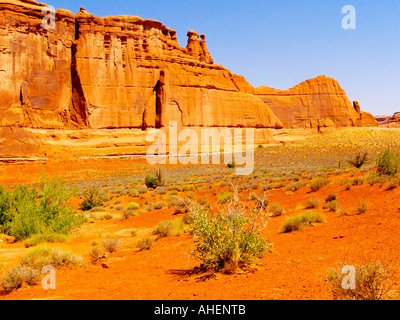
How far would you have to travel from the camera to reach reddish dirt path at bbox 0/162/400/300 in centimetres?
449

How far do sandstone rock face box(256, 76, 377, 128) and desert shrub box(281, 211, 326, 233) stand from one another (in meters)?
77.6

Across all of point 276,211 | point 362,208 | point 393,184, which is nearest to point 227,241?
point 362,208

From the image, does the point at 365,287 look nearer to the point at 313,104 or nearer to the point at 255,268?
the point at 255,268

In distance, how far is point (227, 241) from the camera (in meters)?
5.40

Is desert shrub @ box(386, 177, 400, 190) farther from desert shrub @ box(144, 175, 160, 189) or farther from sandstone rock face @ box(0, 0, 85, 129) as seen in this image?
sandstone rock face @ box(0, 0, 85, 129)

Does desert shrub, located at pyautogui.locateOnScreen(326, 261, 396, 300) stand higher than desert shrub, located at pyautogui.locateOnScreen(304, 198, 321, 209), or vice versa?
desert shrub, located at pyautogui.locateOnScreen(326, 261, 396, 300)

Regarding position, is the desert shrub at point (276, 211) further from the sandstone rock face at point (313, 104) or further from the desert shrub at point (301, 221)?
the sandstone rock face at point (313, 104)

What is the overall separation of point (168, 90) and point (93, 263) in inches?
1981

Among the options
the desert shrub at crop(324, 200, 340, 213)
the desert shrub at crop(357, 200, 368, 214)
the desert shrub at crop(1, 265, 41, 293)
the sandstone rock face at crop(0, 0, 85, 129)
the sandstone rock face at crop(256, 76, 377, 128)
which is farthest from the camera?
the sandstone rock face at crop(256, 76, 377, 128)

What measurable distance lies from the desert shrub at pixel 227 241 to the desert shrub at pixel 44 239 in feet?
19.5

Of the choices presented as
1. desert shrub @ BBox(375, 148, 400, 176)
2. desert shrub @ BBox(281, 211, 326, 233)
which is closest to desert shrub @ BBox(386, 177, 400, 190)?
desert shrub @ BBox(375, 148, 400, 176)

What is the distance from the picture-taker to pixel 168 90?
55625 mm

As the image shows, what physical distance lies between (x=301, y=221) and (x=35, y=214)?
8165mm
